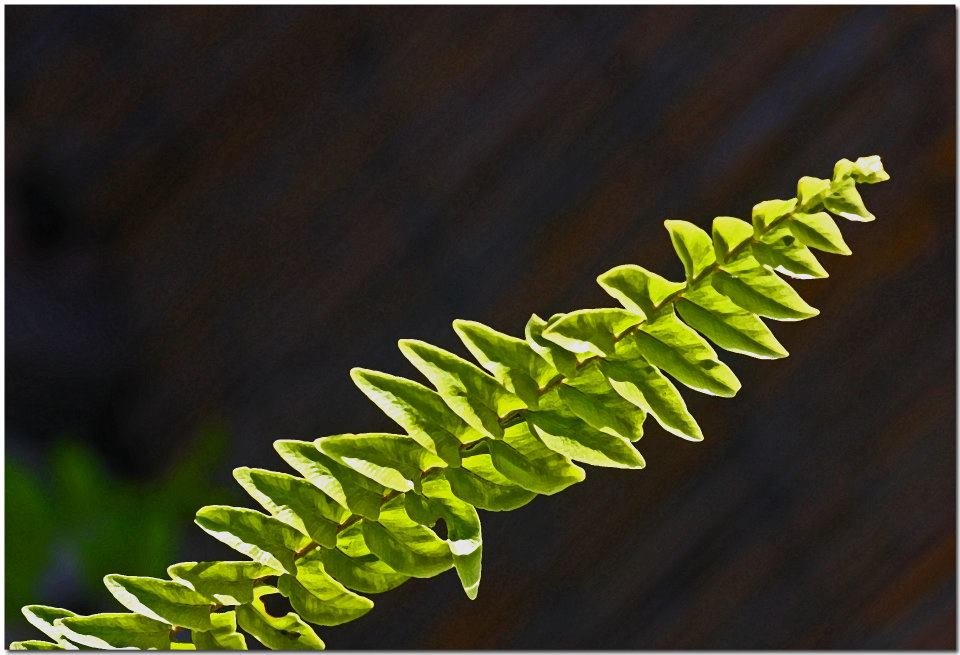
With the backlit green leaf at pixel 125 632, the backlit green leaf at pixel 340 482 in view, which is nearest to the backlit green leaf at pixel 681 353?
the backlit green leaf at pixel 340 482

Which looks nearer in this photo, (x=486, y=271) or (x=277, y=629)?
(x=277, y=629)

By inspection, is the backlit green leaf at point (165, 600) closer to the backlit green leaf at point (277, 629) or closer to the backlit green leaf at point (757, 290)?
the backlit green leaf at point (277, 629)

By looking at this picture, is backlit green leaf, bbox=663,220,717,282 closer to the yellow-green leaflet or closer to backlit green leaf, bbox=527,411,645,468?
backlit green leaf, bbox=527,411,645,468

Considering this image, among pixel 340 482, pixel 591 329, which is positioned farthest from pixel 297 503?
pixel 591 329

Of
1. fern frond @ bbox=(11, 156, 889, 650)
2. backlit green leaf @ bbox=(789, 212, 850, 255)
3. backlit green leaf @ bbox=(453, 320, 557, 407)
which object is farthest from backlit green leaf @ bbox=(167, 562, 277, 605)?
backlit green leaf @ bbox=(789, 212, 850, 255)

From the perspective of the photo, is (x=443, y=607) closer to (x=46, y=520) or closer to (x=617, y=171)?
(x=46, y=520)

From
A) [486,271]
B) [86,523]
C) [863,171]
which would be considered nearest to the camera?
[863,171]

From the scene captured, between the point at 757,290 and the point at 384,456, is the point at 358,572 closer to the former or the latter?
the point at 384,456
